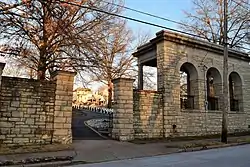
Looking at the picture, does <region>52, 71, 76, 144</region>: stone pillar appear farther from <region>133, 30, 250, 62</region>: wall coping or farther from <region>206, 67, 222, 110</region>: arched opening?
<region>206, 67, 222, 110</region>: arched opening

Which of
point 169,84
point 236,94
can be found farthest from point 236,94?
point 169,84

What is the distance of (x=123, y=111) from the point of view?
1381cm

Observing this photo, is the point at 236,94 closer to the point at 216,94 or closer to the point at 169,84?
the point at 216,94

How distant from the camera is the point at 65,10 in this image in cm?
1406

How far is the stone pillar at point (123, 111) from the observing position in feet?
44.8

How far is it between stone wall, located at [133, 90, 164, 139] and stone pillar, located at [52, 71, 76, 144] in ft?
12.5

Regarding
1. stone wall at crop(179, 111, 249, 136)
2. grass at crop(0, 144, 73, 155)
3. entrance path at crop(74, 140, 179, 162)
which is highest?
stone wall at crop(179, 111, 249, 136)

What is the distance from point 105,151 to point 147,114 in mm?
4747

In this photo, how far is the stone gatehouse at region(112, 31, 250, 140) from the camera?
Answer: 14.1 m

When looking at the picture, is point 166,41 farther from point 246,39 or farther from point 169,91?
point 246,39

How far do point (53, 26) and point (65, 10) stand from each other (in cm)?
105

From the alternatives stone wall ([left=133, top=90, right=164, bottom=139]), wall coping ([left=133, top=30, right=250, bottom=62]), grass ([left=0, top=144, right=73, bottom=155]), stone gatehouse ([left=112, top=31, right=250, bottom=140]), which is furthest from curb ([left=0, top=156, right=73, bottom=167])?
wall coping ([left=133, top=30, right=250, bottom=62])

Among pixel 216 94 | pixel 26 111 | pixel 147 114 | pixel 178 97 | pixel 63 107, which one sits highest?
pixel 216 94

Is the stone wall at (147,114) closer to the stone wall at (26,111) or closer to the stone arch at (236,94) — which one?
the stone wall at (26,111)
